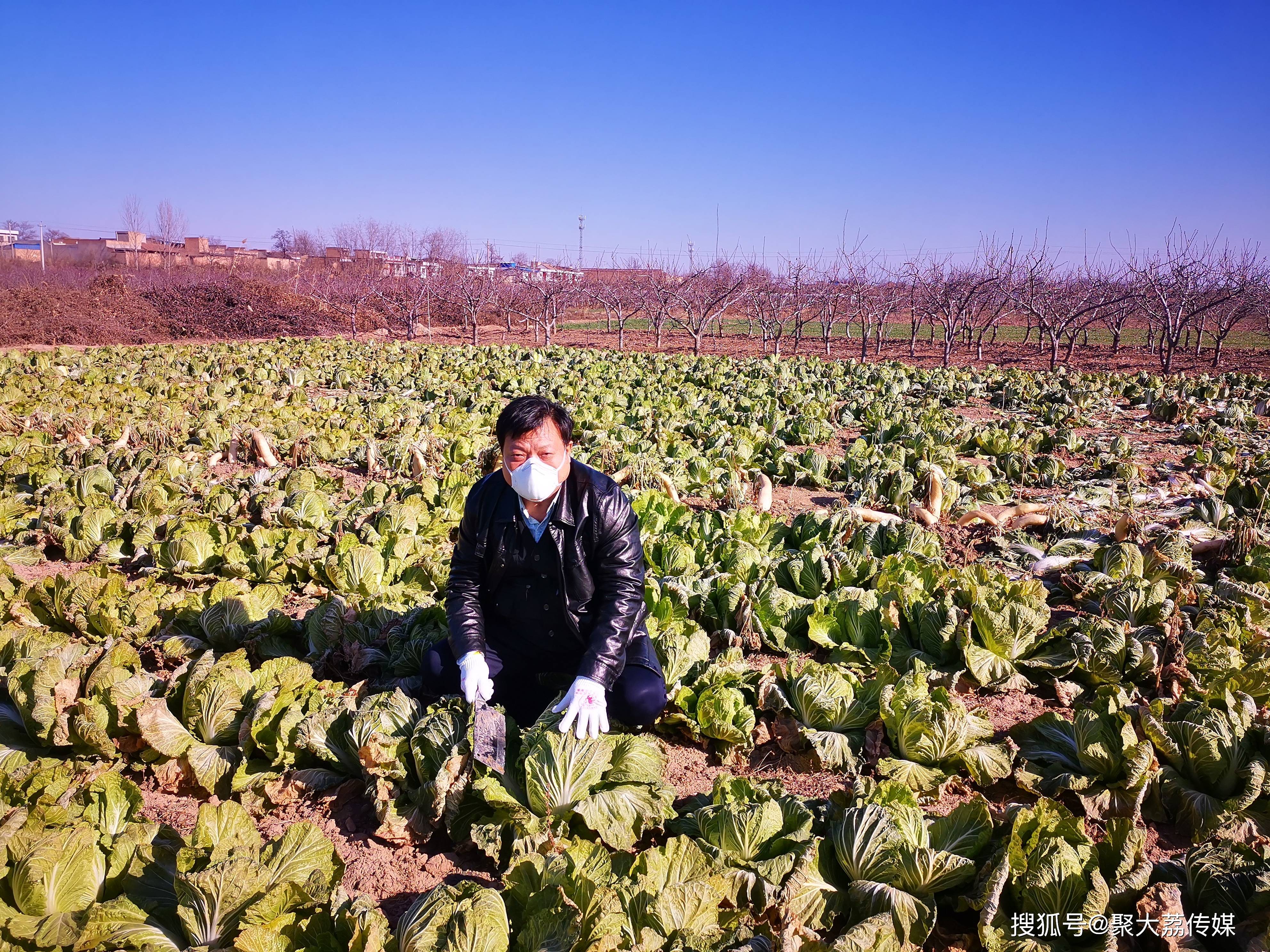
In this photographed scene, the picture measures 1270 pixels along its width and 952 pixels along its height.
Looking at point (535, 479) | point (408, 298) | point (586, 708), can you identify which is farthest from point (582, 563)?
point (408, 298)

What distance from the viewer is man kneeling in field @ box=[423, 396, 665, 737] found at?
3545mm

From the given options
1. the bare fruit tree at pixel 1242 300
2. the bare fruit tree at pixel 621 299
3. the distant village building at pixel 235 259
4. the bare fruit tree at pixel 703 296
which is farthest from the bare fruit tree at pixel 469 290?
the bare fruit tree at pixel 1242 300

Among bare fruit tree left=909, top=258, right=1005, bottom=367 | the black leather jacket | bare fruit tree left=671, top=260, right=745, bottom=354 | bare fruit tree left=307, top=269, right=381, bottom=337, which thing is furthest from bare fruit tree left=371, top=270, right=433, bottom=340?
the black leather jacket

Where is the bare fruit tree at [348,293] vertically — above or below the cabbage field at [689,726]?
above

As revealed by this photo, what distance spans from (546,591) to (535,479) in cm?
59

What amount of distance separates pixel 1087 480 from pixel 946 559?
3766 mm

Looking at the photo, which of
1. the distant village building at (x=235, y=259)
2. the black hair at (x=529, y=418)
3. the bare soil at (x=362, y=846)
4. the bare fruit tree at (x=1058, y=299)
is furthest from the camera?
the distant village building at (x=235, y=259)

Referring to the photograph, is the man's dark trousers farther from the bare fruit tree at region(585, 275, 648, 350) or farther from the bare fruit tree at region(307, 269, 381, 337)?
the bare fruit tree at region(307, 269, 381, 337)

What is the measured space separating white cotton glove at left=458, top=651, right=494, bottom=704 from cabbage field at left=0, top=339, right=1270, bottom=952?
12 centimetres

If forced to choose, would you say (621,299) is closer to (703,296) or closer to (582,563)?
(703,296)

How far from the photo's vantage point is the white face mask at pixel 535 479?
353 cm

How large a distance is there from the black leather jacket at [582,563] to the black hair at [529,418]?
0.19 metres

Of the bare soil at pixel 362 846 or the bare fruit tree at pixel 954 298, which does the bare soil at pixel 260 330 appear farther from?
the bare soil at pixel 362 846

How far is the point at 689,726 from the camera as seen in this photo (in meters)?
3.96
